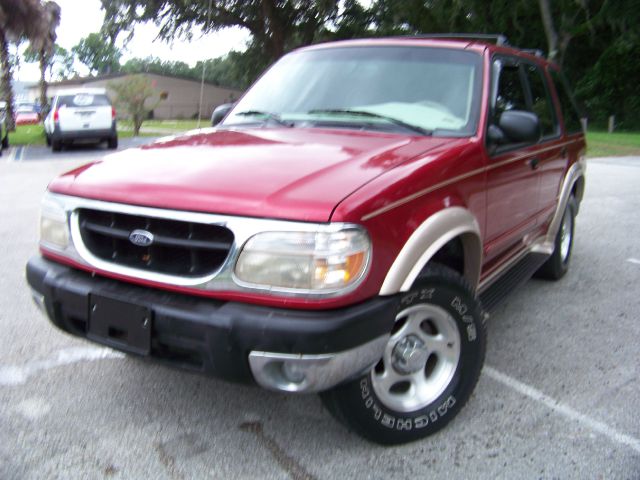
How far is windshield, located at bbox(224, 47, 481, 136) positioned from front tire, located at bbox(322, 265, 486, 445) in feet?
3.10

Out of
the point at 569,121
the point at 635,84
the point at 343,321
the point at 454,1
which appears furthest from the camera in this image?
the point at 635,84

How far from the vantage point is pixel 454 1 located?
2667cm

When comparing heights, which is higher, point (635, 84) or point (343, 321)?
point (635, 84)

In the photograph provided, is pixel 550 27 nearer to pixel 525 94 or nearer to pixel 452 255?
pixel 525 94

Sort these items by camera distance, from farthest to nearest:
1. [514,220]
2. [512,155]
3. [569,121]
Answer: [569,121]
[514,220]
[512,155]

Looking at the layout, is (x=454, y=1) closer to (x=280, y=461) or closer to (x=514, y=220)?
(x=514, y=220)

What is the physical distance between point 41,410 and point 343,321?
1697 millimetres

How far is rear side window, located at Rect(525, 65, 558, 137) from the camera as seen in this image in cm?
422

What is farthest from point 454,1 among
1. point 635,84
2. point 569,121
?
point 569,121

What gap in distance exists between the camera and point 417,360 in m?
2.69

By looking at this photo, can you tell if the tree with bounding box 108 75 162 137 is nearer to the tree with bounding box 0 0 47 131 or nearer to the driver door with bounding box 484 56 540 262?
the tree with bounding box 0 0 47 131

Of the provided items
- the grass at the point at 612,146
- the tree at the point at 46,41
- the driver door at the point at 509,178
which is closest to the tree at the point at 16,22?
the tree at the point at 46,41

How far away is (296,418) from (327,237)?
3.73 ft

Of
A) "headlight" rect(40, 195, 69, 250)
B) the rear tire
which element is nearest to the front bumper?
"headlight" rect(40, 195, 69, 250)
